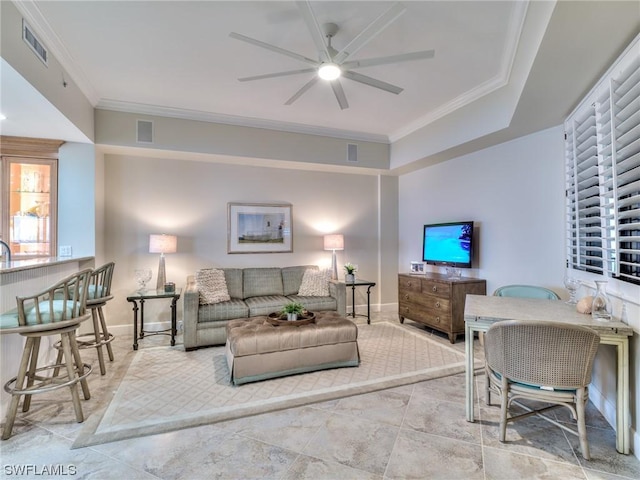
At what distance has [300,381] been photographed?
10.1 ft

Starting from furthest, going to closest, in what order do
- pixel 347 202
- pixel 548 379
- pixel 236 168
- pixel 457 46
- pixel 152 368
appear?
pixel 347 202 → pixel 236 168 → pixel 152 368 → pixel 457 46 → pixel 548 379

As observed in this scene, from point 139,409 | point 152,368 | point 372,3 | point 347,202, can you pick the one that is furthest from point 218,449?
point 347,202

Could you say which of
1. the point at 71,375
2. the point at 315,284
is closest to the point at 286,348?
the point at 71,375

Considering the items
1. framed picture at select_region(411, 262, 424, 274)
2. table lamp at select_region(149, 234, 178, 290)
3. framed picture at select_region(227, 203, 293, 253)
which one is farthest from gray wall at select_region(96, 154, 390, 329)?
framed picture at select_region(411, 262, 424, 274)

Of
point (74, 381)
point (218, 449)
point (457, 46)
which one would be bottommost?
point (218, 449)

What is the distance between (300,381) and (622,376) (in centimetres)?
237

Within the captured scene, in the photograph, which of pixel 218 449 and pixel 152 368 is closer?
pixel 218 449

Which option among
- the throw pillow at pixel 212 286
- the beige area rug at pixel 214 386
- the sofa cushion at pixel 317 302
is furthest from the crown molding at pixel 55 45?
the sofa cushion at pixel 317 302

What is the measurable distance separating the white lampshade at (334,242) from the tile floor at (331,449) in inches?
118

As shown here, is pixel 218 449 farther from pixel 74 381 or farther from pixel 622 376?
pixel 622 376

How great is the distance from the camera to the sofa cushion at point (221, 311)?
157 inches

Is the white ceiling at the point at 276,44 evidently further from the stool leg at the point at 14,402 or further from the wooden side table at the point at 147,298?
the wooden side table at the point at 147,298

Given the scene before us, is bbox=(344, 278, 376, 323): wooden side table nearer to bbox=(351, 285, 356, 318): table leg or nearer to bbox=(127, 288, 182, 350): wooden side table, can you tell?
bbox=(351, 285, 356, 318): table leg

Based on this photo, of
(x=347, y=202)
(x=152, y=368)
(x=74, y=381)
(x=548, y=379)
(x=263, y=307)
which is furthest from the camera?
(x=347, y=202)
